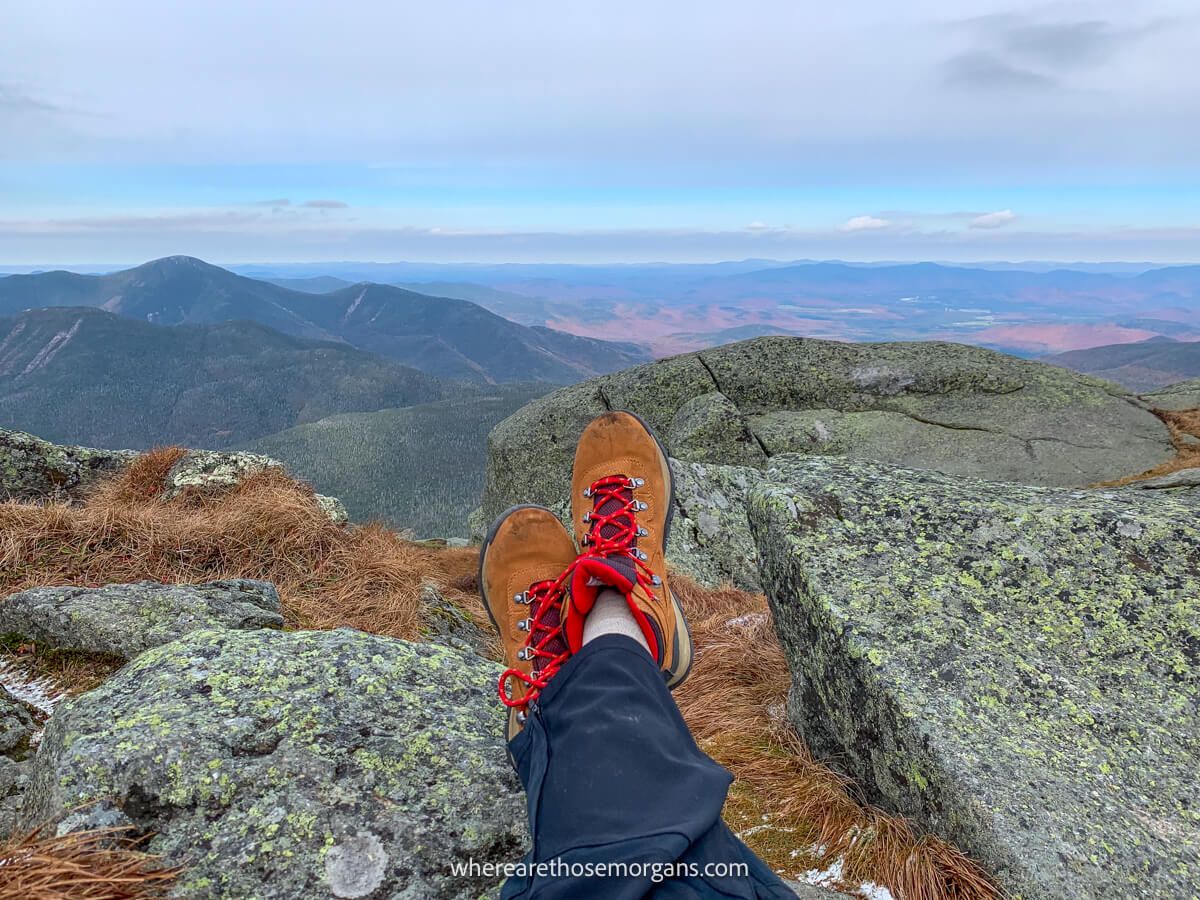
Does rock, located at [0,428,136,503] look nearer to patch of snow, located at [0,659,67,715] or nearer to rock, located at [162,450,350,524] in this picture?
rock, located at [162,450,350,524]

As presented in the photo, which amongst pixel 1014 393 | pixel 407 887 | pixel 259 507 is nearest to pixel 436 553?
pixel 259 507

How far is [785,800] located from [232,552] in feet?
19.0

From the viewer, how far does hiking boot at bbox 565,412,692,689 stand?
3.73 meters

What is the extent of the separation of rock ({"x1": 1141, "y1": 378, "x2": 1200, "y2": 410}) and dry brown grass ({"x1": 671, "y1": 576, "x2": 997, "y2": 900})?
1536cm

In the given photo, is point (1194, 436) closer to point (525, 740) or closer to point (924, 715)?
point (924, 715)

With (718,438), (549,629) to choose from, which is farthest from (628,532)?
(718,438)

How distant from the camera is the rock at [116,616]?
4645 millimetres

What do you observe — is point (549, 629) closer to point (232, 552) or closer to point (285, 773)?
point (285, 773)

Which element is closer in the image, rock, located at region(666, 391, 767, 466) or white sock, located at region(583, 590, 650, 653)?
white sock, located at region(583, 590, 650, 653)

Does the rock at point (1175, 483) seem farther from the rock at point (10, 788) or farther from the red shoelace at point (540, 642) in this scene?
the rock at point (10, 788)

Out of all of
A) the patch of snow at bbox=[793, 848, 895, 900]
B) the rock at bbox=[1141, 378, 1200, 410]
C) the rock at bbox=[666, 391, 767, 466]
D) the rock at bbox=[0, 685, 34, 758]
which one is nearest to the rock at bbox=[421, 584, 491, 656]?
the rock at bbox=[0, 685, 34, 758]

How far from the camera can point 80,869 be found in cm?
241

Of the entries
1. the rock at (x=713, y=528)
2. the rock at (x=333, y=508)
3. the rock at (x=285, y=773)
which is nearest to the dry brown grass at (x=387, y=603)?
the rock at (x=285, y=773)

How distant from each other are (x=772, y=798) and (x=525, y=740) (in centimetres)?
170
